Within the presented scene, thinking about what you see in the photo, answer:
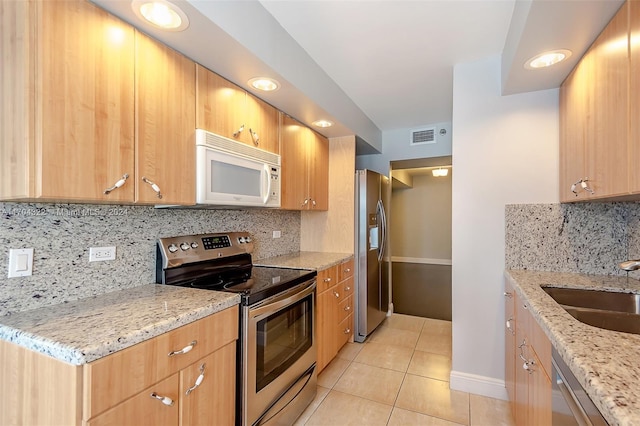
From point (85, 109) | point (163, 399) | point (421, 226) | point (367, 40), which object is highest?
point (367, 40)

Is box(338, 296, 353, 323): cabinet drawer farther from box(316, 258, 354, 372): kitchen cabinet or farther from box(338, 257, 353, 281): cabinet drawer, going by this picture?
box(338, 257, 353, 281): cabinet drawer

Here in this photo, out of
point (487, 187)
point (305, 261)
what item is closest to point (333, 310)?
point (305, 261)

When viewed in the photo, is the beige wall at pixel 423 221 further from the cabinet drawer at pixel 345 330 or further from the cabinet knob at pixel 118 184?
the cabinet knob at pixel 118 184

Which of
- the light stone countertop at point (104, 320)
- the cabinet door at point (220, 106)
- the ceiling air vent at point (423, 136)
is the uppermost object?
the ceiling air vent at point (423, 136)

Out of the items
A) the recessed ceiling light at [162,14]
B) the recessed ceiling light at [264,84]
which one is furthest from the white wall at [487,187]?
the recessed ceiling light at [162,14]

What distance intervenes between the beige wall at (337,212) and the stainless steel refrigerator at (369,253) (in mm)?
86

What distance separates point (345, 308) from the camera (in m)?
2.92

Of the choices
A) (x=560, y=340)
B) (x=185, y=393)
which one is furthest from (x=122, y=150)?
(x=560, y=340)

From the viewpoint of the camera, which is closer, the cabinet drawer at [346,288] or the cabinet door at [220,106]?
the cabinet door at [220,106]

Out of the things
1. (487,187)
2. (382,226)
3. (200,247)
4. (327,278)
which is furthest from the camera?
(382,226)

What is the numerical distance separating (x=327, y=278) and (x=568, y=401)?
5.74 ft

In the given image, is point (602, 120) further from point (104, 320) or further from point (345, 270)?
point (104, 320)

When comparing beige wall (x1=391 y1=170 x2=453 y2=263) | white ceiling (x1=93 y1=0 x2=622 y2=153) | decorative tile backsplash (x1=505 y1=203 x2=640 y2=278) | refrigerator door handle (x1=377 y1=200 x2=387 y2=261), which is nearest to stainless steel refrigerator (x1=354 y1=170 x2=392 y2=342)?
refrigerator door handle (x1=377 y1=200 x2=387 y2=261)

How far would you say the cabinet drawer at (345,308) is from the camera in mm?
2807
